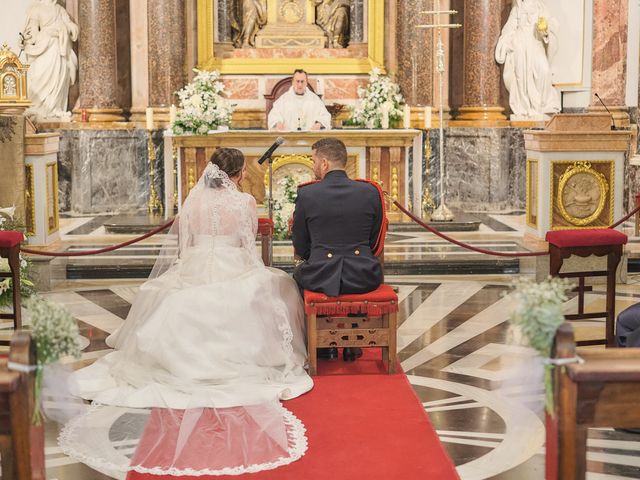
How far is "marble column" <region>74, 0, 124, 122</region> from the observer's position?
1562 cm

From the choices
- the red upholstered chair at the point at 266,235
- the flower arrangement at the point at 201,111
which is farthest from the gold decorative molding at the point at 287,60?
the red upholstered chair at the point at 266,235

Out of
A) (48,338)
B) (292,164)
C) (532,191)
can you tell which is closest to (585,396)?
(48,338)

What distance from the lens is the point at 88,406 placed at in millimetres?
6414

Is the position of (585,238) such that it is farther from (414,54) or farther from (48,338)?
(414,54)

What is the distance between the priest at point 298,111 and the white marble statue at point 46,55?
148 inches

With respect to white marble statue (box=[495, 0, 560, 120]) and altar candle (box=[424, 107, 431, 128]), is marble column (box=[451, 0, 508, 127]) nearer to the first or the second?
white marble statue (box=[495, 0, 560, 120])

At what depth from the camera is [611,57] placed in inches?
603

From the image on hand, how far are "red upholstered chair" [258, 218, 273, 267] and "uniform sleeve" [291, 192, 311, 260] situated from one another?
1.98ft

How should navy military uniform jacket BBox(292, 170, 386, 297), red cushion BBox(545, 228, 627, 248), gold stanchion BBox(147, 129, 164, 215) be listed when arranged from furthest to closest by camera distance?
1. gold stanchion BBox(147, 129, 164, 215)
2. red cushion BBox(545, 228, 627, 248)
3. navy military uniform jacket BBox(292, 170, 386, 297)

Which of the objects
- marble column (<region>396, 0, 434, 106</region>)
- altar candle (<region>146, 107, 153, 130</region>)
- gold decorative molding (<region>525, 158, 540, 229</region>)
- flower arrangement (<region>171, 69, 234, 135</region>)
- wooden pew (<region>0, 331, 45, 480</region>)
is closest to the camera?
wooden pew (<region>0, 331, 45, 480</region>)

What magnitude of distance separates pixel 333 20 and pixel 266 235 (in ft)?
30.9

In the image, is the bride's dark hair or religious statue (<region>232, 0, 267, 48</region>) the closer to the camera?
the bride's dark hair

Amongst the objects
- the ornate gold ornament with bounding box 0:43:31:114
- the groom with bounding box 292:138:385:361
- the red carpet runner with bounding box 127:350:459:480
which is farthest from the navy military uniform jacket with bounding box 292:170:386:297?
the ornate gold ornament with bounding box 0:43:31:114

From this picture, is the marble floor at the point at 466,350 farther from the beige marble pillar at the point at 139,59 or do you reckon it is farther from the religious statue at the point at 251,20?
the religious statue at the point at 251,20
